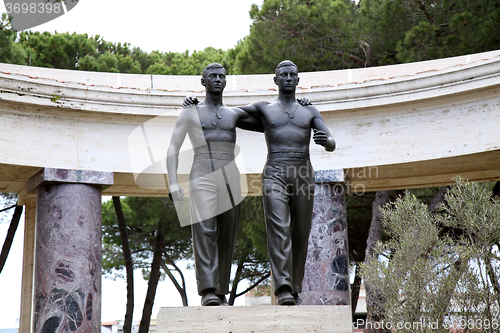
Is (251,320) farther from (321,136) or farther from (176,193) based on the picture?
(321,136)

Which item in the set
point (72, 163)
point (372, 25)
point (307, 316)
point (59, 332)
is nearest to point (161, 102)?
point (72, 163)

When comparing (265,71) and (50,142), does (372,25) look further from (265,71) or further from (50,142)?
(50,142)

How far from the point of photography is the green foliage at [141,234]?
877 inches

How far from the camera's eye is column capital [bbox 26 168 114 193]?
11.4m

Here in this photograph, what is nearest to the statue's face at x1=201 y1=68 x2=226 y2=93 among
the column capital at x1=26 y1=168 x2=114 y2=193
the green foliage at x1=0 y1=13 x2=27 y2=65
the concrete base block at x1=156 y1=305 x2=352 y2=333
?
the concrete base block at x1=156 y1=305 x2=352 y2=333

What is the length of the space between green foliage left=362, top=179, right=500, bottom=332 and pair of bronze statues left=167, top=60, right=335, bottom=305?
3.22 m

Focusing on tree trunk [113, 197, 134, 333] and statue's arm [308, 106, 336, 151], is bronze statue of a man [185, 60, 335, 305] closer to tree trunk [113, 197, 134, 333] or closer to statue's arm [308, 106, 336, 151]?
statue's arm [308, 106, 336, 151]

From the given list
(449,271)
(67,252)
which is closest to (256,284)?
(67,252)

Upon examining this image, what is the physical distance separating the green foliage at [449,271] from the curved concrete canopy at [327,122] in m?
2.18

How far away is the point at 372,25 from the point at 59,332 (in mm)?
12636

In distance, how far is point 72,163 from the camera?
38.4 feet

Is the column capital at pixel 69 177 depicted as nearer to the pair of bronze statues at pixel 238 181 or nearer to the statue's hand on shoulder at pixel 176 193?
the pair of bronze statues at pixel 238 181

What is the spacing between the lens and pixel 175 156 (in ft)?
22.8

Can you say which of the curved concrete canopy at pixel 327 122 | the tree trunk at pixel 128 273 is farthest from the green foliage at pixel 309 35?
the tree trunk at pixel 128 273
